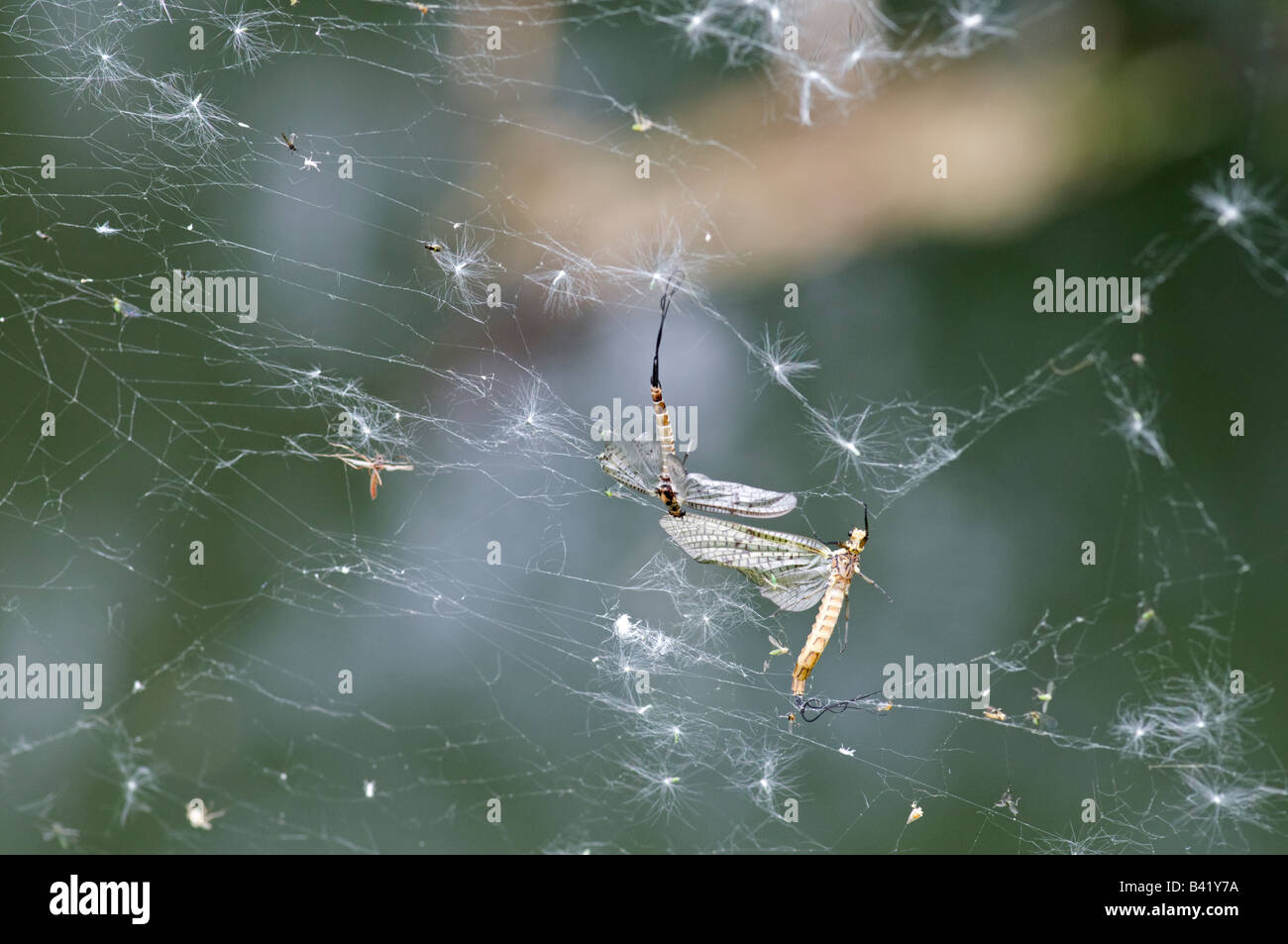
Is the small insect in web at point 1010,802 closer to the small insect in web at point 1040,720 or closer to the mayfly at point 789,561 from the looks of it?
the small insect in web at point 1040,720

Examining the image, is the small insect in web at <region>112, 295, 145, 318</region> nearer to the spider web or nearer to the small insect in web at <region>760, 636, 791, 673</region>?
the spider web

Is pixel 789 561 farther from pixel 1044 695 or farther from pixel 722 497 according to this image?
pixel 1044 695

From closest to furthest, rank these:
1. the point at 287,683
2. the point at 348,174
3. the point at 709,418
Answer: the point at 348,174 → the point at 709,418 → the point at 287,683

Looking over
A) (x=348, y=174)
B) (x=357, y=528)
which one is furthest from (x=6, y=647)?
(x=348, y=174)

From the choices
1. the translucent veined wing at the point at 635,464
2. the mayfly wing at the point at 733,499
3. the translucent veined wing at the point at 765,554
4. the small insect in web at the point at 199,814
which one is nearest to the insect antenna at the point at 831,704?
the translucent veined wing at the point at 765,554

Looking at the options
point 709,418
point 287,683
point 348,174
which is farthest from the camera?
point 287,683

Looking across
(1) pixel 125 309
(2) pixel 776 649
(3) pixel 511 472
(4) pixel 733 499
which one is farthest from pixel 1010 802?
(1) pixel 125 309
